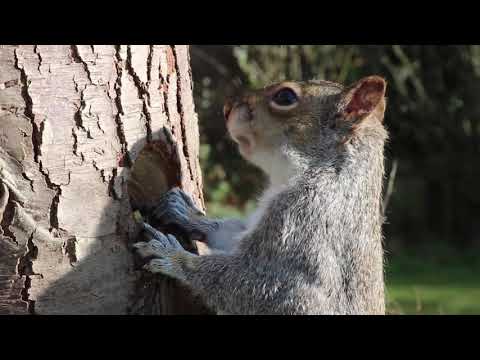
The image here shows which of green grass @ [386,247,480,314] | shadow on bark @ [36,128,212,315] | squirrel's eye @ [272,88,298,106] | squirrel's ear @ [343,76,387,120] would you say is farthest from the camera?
green grass @ [386,247,480,314]

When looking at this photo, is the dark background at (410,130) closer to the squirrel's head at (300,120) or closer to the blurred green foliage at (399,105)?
the blurred green foliage at (399,105)

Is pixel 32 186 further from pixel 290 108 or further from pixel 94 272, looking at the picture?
pixel 290 108

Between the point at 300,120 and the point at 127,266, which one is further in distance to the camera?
the point at 300,120

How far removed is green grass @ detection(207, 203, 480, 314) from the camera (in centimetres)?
642

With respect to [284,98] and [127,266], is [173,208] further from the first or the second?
[284,98]

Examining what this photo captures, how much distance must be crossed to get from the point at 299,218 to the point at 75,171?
775mm

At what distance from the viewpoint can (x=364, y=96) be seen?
9.53 ft

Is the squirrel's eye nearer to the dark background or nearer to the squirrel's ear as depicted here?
the squirrel's ear

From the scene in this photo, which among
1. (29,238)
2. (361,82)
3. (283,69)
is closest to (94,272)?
(29,238)

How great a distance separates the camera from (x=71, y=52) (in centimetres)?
254

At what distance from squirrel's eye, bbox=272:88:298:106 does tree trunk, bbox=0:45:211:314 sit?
43cm

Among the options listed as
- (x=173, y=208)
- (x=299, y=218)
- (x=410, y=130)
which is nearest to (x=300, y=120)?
(x=299, y=218)

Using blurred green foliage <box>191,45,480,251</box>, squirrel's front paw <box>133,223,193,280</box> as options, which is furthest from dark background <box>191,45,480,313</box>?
squirrel's front paw <box>133,223,193,280</box>

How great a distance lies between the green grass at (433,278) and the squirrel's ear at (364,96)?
122 inches
